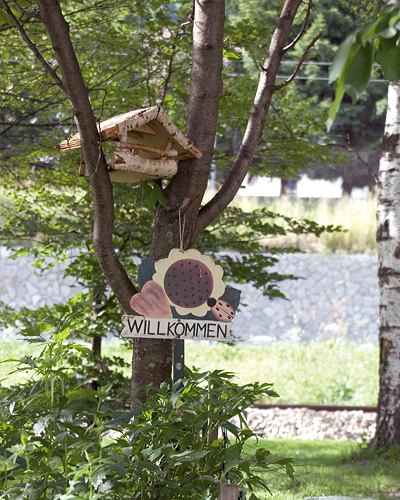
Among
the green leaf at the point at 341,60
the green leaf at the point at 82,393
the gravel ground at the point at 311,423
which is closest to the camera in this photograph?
the green leaf at the point at 341,60

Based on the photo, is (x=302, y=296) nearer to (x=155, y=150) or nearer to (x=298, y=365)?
(x=298, y=365)

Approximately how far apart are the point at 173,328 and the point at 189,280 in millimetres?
170

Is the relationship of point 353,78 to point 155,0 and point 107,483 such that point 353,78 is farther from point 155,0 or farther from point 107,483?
point 155,0

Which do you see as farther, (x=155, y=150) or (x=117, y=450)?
(x=155, y=150)

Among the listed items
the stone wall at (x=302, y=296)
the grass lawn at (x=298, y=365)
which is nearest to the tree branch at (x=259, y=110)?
the grass lawn at (x=298, y=365)

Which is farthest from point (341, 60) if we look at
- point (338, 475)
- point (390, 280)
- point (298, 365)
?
point (298, 365)

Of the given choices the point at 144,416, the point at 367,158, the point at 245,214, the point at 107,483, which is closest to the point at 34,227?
the point at 245,214

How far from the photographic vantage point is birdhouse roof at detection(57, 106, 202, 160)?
221 centimetres

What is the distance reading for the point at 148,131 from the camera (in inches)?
93.0

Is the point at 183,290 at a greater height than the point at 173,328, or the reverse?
the point at 183,290

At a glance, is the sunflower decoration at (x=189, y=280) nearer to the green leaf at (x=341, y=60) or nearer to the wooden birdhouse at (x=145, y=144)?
the wooden birdhouse at (x=145, y=144)

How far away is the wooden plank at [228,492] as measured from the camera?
4.89 ft

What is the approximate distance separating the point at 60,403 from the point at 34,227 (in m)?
2.98

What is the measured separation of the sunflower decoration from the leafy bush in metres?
0.42
